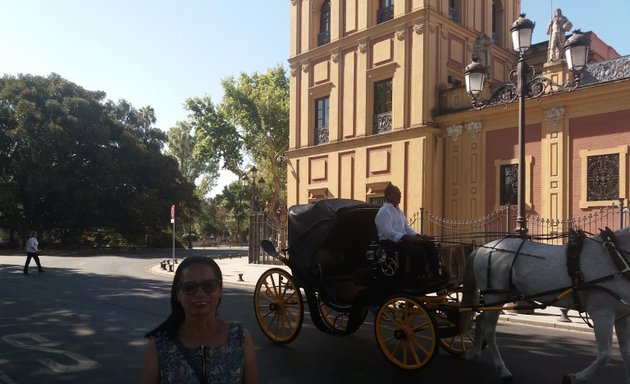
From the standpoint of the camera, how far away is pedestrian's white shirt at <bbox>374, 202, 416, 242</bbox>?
6.60 meters

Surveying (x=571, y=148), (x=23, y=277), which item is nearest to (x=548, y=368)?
(x=571, y=148)

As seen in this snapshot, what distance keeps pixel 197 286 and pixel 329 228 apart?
4.86m

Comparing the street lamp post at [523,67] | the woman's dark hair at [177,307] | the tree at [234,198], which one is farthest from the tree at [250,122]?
the woman's dark hair at [177,307]

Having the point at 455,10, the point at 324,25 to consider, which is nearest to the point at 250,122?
the point at 324,25

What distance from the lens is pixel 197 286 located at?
2553mm

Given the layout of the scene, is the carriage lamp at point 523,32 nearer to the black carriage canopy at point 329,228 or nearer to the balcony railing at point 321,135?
the black carriage canopy at point 329,228

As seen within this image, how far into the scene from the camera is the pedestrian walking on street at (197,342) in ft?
8.18

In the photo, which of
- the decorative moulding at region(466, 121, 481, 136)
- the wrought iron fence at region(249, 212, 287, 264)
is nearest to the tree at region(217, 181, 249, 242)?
the wrought iron fence at region(249, 212, 287, 264)

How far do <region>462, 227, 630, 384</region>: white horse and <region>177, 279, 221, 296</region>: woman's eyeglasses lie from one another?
4018 mm

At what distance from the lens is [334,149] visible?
23.0 metres

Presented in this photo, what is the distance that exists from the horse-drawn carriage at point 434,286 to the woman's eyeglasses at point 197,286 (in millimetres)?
3732

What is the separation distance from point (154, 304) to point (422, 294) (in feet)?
23.4

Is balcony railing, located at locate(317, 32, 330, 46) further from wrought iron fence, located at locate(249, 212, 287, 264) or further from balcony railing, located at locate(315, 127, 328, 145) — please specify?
wrought iron fence, located at locate(249, 212, 287, 264)

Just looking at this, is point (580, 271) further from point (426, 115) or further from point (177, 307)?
point (426, 115)
